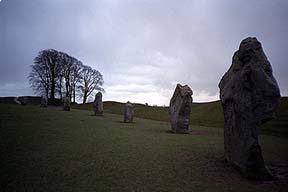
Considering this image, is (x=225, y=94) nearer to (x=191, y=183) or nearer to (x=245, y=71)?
(x=245, y=71)

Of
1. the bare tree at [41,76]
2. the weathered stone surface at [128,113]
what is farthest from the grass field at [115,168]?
the bare tree at [41,76]

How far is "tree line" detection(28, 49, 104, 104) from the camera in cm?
4478

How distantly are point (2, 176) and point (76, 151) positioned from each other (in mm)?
2868

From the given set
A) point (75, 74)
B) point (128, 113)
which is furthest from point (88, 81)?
point (128, 113)

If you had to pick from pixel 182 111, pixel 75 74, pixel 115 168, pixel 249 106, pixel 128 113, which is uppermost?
pixel 75 74

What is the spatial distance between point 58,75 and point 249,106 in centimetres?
4568

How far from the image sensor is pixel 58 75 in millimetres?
46406

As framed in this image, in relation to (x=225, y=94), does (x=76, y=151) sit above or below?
below

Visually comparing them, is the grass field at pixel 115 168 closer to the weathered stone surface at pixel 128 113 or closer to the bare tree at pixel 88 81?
Answer: the weathered stone surface at pixel 128 113

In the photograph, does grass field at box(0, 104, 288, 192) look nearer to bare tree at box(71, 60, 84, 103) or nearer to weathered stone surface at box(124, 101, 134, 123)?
weathered stone surface at box(124, 101, 134, 123)

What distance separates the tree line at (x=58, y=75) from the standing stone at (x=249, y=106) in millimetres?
43920

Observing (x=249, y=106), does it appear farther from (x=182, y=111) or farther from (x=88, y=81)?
(x=88, y=81)

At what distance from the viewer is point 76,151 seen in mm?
7871

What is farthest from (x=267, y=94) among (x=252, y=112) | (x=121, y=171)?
(x=121, y=171)
